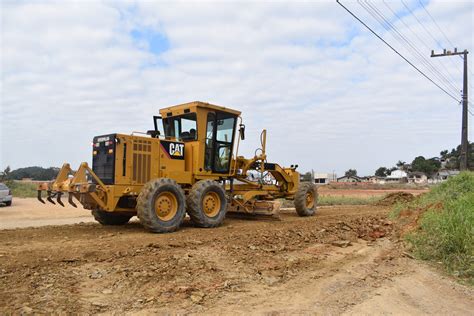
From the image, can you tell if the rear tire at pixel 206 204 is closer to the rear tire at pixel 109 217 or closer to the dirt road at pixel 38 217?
the rear tire at pixel 109 217

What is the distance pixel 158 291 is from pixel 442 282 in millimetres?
4260

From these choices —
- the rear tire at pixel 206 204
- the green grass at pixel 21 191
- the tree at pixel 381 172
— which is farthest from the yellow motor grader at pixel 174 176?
the tree at pixel 381 172

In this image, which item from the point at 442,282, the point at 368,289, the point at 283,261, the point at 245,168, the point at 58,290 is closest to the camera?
the point at 58,290

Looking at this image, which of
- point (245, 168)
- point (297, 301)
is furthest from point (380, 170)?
point (297, 301)

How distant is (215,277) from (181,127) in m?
6.13

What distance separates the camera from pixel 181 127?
37.9 ft

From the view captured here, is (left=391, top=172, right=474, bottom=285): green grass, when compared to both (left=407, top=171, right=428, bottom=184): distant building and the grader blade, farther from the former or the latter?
(left=407, top=171, right=428, bottom=184): distant building

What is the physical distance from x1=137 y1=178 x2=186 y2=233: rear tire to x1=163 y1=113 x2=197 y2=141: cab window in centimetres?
216

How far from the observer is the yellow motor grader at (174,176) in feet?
30.2

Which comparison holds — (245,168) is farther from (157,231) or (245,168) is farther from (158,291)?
(158,291)

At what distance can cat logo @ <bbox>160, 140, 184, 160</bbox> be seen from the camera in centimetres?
1046

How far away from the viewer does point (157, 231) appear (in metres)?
9.12

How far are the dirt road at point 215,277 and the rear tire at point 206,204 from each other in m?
1.20

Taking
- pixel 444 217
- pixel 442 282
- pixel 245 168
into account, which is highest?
pixel 245 168
